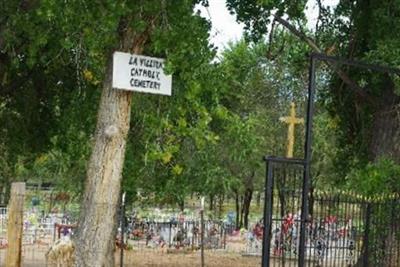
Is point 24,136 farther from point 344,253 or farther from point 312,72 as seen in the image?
point 312,72

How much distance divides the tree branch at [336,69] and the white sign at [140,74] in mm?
6394

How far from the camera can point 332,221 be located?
43.1ft

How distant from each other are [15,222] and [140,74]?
436 centimetres

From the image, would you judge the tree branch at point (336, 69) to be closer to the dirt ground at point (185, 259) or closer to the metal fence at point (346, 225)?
the metal fence at point (346, 225)

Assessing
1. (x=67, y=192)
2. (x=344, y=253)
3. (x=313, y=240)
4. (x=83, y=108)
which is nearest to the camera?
(x=313, y=240)

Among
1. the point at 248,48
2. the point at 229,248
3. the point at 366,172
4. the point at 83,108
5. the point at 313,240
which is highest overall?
the point at 248,48

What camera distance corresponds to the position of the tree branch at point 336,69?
14547 millimetres

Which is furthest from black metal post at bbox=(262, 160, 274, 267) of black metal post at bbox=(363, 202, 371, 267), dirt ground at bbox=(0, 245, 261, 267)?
dirt ground at bbox=(0, 245, 261, 267)

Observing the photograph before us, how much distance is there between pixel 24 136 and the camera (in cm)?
1702

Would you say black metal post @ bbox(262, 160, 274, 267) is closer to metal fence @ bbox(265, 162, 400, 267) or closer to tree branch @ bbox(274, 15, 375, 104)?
metal fence @ bbox(265, 162, 400, 267)

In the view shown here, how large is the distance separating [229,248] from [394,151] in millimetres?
15172

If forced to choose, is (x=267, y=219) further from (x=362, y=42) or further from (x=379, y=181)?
(x=362, y=42)

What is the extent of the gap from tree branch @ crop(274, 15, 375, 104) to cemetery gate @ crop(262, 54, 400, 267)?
111 inches

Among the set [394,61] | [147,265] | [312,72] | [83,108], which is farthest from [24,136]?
[312,72]
